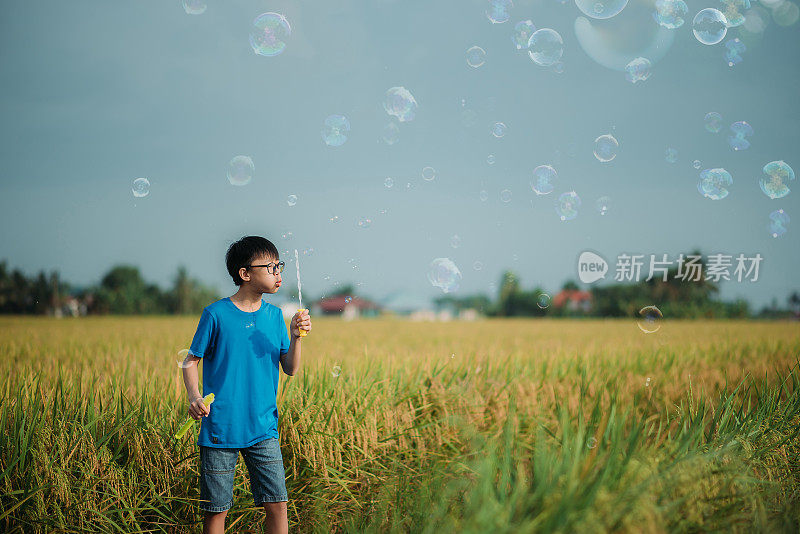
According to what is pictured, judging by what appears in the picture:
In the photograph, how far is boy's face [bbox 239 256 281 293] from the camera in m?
3.09

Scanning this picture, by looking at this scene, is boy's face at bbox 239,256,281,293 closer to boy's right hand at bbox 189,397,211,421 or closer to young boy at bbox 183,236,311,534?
young boy at bbox 183,236,311,534

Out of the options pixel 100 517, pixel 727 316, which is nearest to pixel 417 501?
pixel 100 517

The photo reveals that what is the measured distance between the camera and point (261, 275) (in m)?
3.09

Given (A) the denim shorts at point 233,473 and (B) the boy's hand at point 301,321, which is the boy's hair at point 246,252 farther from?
(A) the denim shorts at point 233,473

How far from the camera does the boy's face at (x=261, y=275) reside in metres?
3.09

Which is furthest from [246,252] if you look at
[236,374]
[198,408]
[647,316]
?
[647,316]

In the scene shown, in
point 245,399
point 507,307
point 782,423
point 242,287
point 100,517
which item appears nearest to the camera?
point 245,399

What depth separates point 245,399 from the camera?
295cm

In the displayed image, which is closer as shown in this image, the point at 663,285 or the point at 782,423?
the point at 782,423

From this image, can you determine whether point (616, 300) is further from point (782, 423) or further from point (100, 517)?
point (100, 517)

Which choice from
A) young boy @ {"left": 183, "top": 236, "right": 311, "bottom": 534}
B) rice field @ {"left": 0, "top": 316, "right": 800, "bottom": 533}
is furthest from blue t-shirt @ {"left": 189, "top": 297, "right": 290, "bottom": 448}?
rice field @ {"left": 0, "top": 316, "right": 800, "bottom": 533}

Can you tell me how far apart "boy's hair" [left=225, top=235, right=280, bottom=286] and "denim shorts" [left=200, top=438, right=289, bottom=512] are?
0.89 metres

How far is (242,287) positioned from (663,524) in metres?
2.24

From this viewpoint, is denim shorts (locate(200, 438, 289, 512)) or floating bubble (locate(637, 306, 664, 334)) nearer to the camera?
denim shorts (locate(200, 438, 289, 512))
